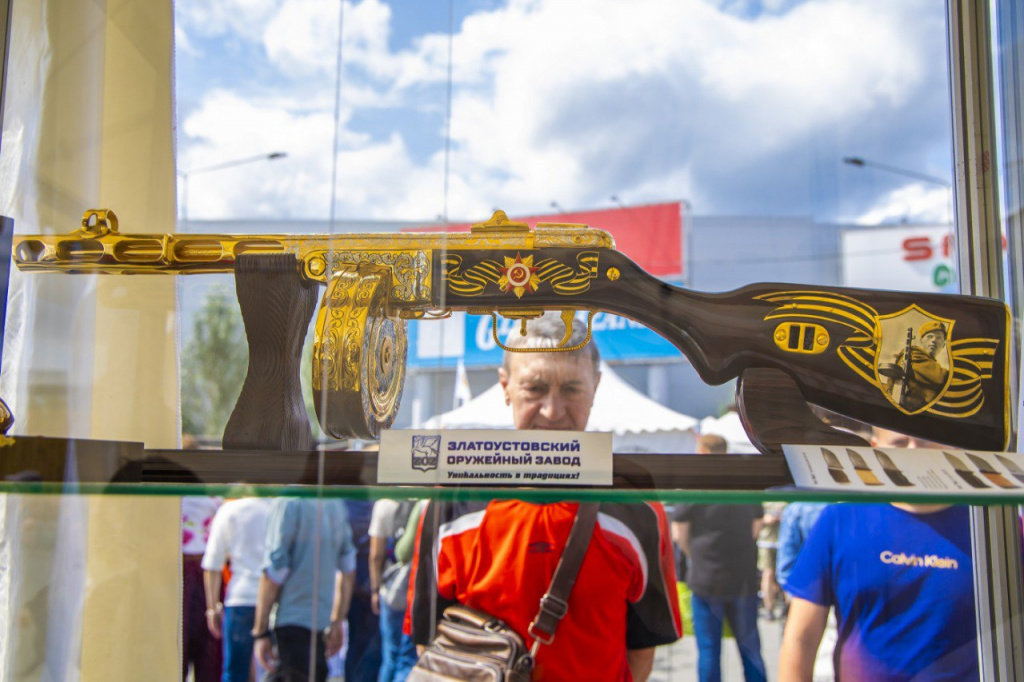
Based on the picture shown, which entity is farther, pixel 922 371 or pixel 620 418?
pixel 620 418

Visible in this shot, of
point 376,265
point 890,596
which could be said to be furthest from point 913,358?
point 376,265

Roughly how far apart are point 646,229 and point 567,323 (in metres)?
0.20

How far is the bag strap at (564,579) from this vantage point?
878mm

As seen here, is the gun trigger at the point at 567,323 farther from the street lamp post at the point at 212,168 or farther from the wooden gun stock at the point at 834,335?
the street lamp post at the point at 212,168

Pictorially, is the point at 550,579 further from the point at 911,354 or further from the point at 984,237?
the point at 984,237

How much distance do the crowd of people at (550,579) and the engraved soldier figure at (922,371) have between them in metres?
0.11

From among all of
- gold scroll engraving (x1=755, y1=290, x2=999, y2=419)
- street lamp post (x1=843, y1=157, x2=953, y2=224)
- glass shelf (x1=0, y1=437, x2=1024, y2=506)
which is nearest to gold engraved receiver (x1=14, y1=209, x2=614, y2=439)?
glass shelf (x1=0, y1=437, x2=1024, y2=506)

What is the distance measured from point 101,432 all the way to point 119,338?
0.34 feet

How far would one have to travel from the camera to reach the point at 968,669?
819 millimetres

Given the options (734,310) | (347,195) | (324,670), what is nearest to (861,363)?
(734,310)

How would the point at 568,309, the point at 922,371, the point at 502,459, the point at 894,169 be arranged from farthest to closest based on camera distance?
the point at 894,169
the point at 568,309
the point at 922,371
the point at 502,459

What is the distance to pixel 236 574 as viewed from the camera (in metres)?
1.05

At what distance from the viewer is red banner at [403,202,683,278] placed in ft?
3.19

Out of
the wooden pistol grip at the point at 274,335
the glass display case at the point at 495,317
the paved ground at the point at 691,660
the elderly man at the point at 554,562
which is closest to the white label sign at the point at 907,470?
the glass display case at the point at 495,317
